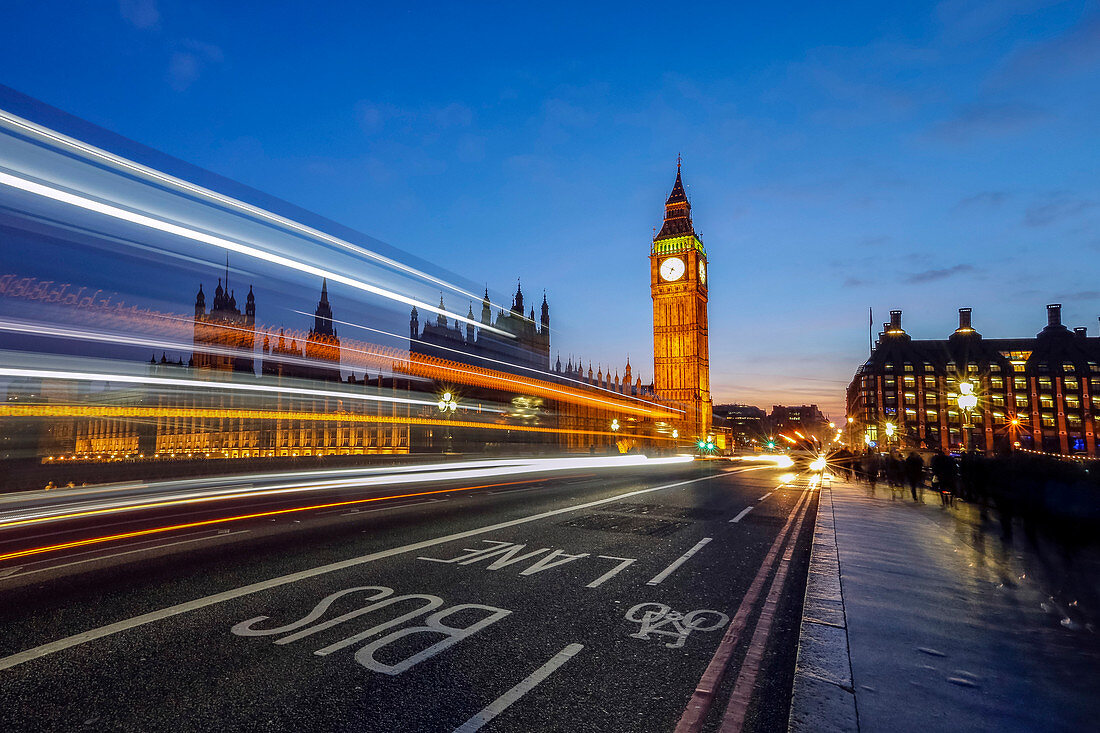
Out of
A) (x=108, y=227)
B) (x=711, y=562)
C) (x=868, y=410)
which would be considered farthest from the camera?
(x=868, y=410)

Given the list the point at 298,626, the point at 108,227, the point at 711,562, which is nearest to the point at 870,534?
the point at 711,562

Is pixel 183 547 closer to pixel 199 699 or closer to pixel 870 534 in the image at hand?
pixel 199 699

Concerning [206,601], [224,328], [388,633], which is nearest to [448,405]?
[224,328]

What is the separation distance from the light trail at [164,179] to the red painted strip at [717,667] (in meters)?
14.7

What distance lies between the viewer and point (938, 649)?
4.07m

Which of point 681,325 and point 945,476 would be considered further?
point 681,325

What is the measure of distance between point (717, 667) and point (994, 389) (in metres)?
138

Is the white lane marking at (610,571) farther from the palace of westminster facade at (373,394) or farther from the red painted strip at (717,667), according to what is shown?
the palace of westminster facade at (373,394)

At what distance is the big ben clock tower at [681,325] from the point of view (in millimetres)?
128250

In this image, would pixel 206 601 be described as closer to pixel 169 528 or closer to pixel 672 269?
pixel 169 528

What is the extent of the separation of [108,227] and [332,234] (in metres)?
7.54

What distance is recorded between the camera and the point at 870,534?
29.5 feet

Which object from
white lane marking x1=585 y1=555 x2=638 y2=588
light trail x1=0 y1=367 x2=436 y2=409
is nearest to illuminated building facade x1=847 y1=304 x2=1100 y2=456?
light trail x1=0 y1=367 x2=436 y2=409

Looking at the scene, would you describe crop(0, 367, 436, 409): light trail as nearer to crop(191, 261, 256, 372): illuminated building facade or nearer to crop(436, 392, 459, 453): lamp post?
crop(191, 261, 256, 372): illuminated building facade
